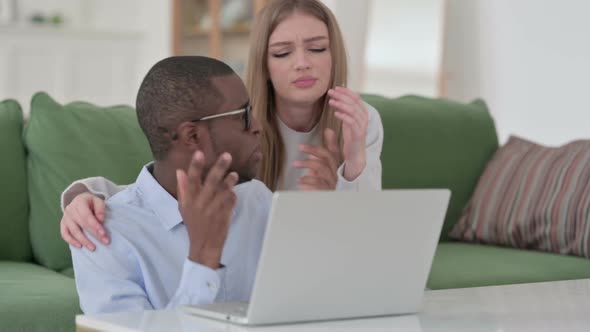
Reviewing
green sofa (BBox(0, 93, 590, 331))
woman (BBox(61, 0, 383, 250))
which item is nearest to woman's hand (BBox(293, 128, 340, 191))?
woman (BBox(61, 0, 383, 250))

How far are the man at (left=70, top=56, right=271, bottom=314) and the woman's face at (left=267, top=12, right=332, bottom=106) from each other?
2.46 ft

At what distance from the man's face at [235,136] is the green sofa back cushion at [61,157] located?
3.98 ft

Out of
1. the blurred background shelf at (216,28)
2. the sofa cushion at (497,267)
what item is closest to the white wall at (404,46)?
the blurred background shelf at (216,28)

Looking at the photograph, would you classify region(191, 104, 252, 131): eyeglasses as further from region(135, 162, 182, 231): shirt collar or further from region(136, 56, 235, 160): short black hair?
region(135, 162, 182, 231): shirt collar

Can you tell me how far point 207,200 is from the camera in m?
1.20

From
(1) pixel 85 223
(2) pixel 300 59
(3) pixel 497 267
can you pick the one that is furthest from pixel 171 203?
(3) pixel 497 267

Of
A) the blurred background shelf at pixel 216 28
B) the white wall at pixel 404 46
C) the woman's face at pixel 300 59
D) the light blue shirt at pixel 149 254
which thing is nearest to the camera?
the light blue shirt at pixel 149 254

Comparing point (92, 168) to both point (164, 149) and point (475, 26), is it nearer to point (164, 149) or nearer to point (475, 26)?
point (164, 149)

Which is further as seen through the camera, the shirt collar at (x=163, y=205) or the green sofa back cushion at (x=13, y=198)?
the green sofa back cushion at (x=13, y=198)

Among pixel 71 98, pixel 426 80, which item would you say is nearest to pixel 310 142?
pixel 426 80

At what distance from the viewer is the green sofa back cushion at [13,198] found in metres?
2.58

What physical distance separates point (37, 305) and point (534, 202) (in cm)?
158

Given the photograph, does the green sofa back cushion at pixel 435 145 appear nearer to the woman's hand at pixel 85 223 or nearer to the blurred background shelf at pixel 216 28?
Answer: the woman's hand at pixel 85 223

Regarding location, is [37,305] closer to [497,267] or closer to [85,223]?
[85,223]
